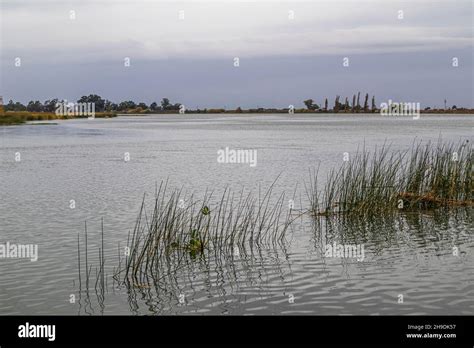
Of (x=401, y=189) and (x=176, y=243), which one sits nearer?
(x=176, y=243)

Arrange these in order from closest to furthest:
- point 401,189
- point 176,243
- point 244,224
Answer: point 176,243
point 244,224
point 401,189

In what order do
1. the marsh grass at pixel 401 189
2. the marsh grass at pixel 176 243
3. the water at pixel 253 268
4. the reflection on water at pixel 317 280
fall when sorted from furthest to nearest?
1. the marsh grass at pixel 401 189
2. the marsh grass at pixel 176 243
3. the water at pixel 253 268
4. the reflection on water at pixel 317 280

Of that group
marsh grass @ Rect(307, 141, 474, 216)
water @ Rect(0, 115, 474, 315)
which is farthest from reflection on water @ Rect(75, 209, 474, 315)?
marsh grass @ Rect(307, 141, 474, 216)

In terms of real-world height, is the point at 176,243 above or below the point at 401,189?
below

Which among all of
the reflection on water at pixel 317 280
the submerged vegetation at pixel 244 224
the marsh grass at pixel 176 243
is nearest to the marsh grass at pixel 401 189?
the submerged vegetation at pixel 244 224

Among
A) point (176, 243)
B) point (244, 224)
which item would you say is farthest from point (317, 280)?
point (244, 224)

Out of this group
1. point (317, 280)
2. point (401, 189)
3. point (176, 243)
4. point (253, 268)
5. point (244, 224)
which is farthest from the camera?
point (401, 189)

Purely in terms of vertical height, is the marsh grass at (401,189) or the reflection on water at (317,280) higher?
the marsh grass at (401,189)

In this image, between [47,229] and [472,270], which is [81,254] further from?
[472,270]

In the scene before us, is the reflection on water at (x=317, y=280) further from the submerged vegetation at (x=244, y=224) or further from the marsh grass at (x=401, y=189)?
the marsh grass at (x=401, y=189)

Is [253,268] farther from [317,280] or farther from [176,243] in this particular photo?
[176,243]

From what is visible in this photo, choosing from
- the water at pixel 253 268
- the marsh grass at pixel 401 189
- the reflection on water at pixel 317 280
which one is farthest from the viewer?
the marsh grass at pixel 401 189

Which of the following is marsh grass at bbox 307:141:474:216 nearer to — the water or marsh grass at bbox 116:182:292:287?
the water

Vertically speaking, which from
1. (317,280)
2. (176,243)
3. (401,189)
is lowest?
(317,280)
